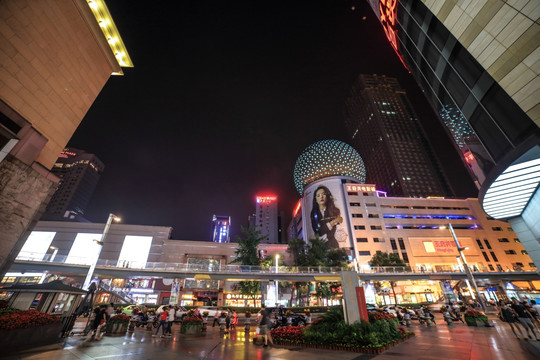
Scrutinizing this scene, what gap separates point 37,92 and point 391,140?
14259cm

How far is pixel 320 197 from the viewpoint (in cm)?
6962

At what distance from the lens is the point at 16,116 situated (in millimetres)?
9070

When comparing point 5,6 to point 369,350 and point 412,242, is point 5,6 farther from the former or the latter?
point 412,242

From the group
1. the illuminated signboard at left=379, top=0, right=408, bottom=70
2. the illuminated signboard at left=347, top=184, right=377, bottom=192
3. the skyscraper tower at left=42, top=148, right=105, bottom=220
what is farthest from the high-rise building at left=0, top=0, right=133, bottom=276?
the skyscraper tower at left=42, top=148, right=105, bottom=220

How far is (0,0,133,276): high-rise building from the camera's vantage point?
8672mm

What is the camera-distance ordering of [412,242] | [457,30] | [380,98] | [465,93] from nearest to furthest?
[457,30] → [465,93] → [412,242] → [380,98]

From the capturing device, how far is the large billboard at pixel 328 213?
203ft

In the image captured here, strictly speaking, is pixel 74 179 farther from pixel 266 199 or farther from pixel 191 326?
pixel 191 326

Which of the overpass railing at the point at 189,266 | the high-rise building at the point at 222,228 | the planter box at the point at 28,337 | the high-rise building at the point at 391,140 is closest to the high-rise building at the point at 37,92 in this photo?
the planter box at the point at 28,337

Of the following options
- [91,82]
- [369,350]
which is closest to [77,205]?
[91,82]

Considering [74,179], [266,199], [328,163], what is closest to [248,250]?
[328,163]

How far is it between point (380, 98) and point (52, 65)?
6524 inches

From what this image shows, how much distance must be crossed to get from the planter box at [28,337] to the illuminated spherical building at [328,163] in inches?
2957

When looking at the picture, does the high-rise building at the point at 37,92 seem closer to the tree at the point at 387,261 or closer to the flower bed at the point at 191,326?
the flower bed at the point at 191,326
